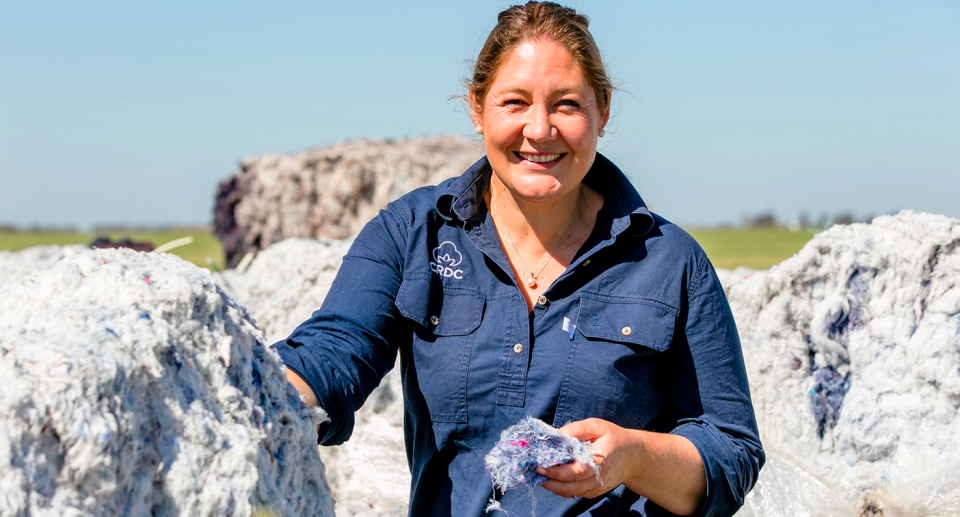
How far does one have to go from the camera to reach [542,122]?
1874mm

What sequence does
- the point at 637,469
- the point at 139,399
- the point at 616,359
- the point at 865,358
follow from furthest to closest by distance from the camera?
the point at 865,358 < the point at 616,359 < the point at 637,469 < the point at 139,399

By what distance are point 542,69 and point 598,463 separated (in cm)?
93

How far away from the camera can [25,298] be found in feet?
4.08

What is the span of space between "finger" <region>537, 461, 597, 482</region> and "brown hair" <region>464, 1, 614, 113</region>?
932 millimetres

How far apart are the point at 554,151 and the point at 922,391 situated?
1778 millimetres

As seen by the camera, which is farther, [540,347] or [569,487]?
[540,347]

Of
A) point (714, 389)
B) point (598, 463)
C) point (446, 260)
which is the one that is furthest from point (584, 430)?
point (446, 260)

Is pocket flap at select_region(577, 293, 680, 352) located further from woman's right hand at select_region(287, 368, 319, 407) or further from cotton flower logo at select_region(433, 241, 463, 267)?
woman's right hand at select_region(287, 368, 319, 407)

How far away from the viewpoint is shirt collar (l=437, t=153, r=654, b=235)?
198 centimetres

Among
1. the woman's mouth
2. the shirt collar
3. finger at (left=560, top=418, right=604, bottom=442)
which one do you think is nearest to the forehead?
the woman's mouth

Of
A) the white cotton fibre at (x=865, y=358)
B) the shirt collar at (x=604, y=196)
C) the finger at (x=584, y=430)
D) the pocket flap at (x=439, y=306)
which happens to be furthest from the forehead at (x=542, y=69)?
the white cotton fibre at (x=865, y=358)

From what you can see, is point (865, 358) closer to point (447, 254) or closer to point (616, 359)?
point (616, 359)

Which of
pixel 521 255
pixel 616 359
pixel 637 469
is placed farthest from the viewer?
pixel 521 255

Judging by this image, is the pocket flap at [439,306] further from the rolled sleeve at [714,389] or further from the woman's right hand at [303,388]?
the rolled sleeve at [714,389]
